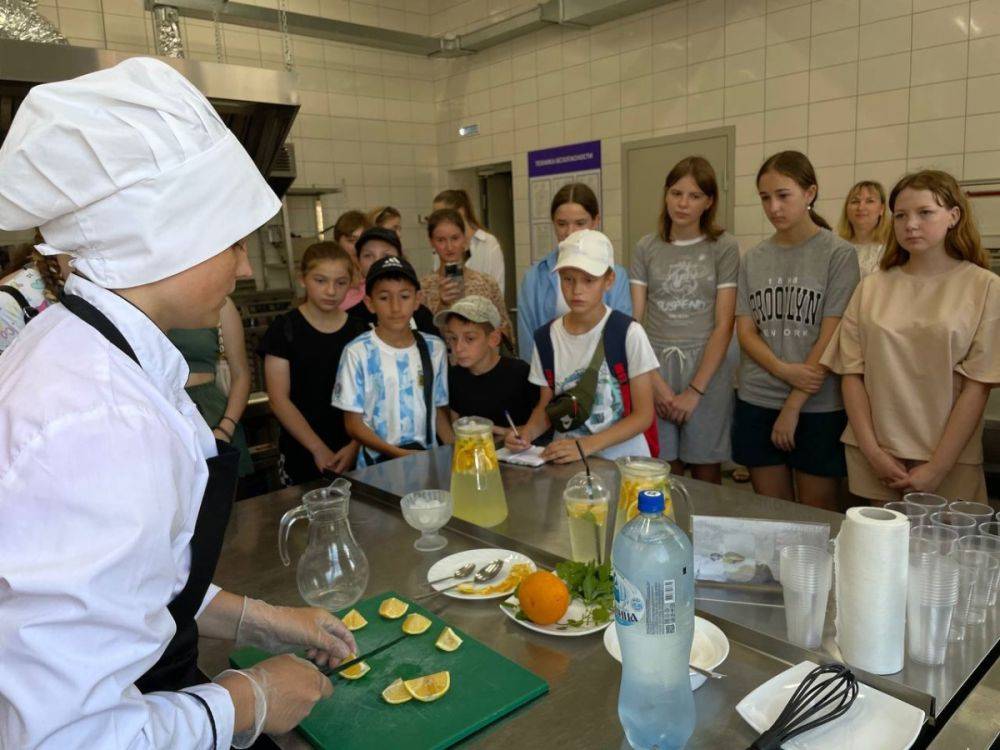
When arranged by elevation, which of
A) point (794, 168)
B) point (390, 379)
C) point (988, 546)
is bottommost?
point (988, 546)

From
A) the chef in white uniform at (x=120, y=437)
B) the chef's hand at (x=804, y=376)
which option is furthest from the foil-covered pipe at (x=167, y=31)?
the chef in white uniform at (x=120, y=437)

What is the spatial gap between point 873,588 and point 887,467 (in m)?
1.31

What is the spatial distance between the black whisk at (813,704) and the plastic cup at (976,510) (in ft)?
1.32

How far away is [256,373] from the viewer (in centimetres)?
411

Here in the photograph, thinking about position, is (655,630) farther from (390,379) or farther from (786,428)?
(786,428)

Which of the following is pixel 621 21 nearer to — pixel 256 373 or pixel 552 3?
pixel 552 3

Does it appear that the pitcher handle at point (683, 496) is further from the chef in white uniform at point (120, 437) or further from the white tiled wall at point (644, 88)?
the white tiled wall at point (644, 88)

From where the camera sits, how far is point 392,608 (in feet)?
3.75

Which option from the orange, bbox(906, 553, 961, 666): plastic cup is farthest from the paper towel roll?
the orange

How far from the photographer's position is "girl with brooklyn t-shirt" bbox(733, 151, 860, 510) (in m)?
2.38

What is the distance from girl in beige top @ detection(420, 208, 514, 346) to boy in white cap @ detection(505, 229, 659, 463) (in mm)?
852

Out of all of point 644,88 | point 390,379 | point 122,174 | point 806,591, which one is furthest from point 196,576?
point 644,88

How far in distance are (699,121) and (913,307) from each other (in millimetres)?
2729

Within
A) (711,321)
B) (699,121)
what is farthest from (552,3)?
(711,321)
